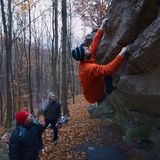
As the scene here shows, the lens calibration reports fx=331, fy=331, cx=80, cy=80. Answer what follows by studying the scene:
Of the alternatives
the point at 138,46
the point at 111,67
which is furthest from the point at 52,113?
the point at 138,46

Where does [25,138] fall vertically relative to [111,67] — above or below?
below

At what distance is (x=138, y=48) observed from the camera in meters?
6.32

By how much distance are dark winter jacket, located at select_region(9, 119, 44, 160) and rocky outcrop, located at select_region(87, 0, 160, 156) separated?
82.7 inches

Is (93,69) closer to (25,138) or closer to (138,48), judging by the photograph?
(138,48)

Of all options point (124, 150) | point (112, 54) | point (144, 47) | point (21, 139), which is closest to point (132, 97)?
point (112, 54)

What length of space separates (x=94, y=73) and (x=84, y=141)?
5.43 m

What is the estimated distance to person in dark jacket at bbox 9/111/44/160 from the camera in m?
6.92

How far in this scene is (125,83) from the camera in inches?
282

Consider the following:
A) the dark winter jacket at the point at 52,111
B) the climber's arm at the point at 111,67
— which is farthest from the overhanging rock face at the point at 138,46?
the dark winter jacket at the point at 52,111

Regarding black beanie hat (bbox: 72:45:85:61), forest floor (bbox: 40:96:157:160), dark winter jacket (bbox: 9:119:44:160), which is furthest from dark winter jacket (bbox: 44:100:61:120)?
black beanie hat (bbox: 72:45:85:61)

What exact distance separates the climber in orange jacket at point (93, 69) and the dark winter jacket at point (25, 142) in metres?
1.41

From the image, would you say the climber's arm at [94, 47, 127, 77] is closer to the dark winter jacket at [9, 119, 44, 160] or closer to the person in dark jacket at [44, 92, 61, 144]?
the dark winter jacket at [9, 119, 44, 160]

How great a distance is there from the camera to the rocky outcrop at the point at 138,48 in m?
6.17

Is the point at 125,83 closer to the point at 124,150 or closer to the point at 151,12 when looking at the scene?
the point at 151,12
